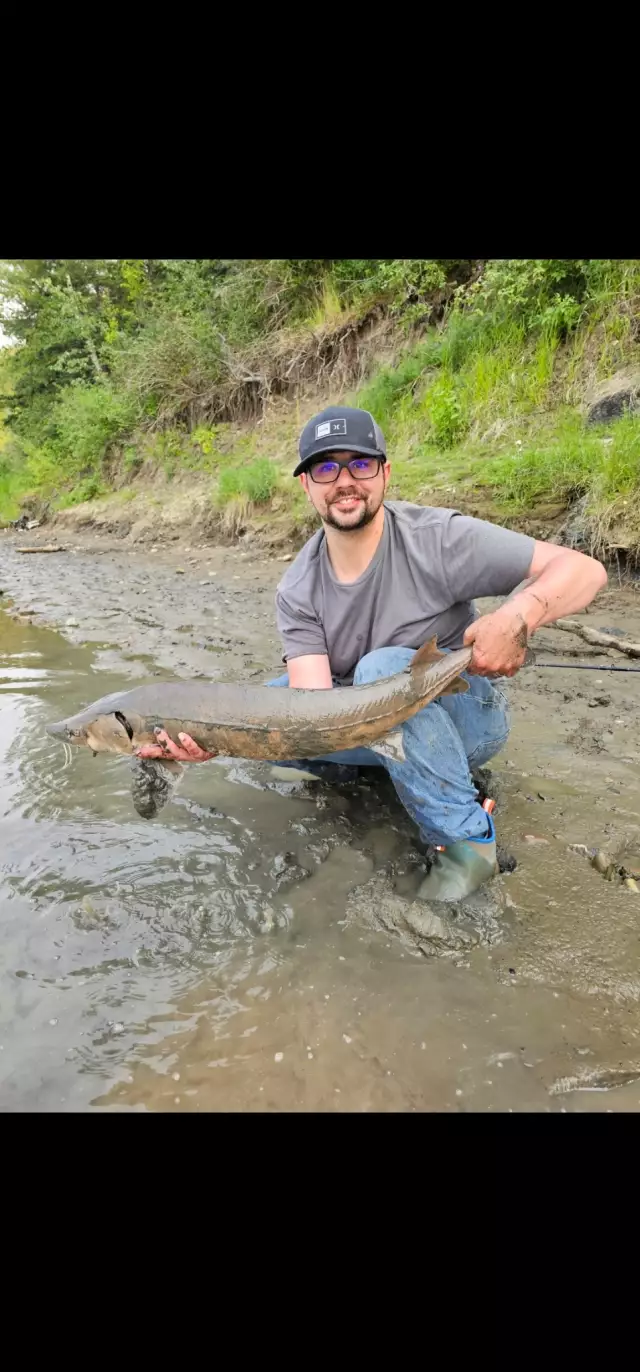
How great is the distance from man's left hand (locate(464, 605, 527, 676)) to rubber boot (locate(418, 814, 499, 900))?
0.56 m

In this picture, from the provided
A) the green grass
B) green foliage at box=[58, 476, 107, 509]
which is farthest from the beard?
the green grass

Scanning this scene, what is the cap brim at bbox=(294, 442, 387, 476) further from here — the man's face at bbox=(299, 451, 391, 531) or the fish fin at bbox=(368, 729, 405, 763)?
the fish fin at bbox=(368, 729, 405, 763)

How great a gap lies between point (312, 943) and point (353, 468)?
1.65m

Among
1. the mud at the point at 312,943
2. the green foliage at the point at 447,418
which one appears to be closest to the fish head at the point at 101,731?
the mud at the point at 312,943

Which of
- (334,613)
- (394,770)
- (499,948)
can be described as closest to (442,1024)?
(499,948)

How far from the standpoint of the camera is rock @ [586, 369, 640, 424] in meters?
5.55

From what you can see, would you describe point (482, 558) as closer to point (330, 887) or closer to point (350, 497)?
point (350, 497)

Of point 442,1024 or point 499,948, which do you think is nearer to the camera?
point 442,1024

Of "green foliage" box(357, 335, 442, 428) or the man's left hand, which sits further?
"green foliage" box(357, 335, 442, 428)

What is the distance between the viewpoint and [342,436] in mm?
2375

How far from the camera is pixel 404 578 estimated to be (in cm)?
252

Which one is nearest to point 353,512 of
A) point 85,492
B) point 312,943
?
point 312,943
